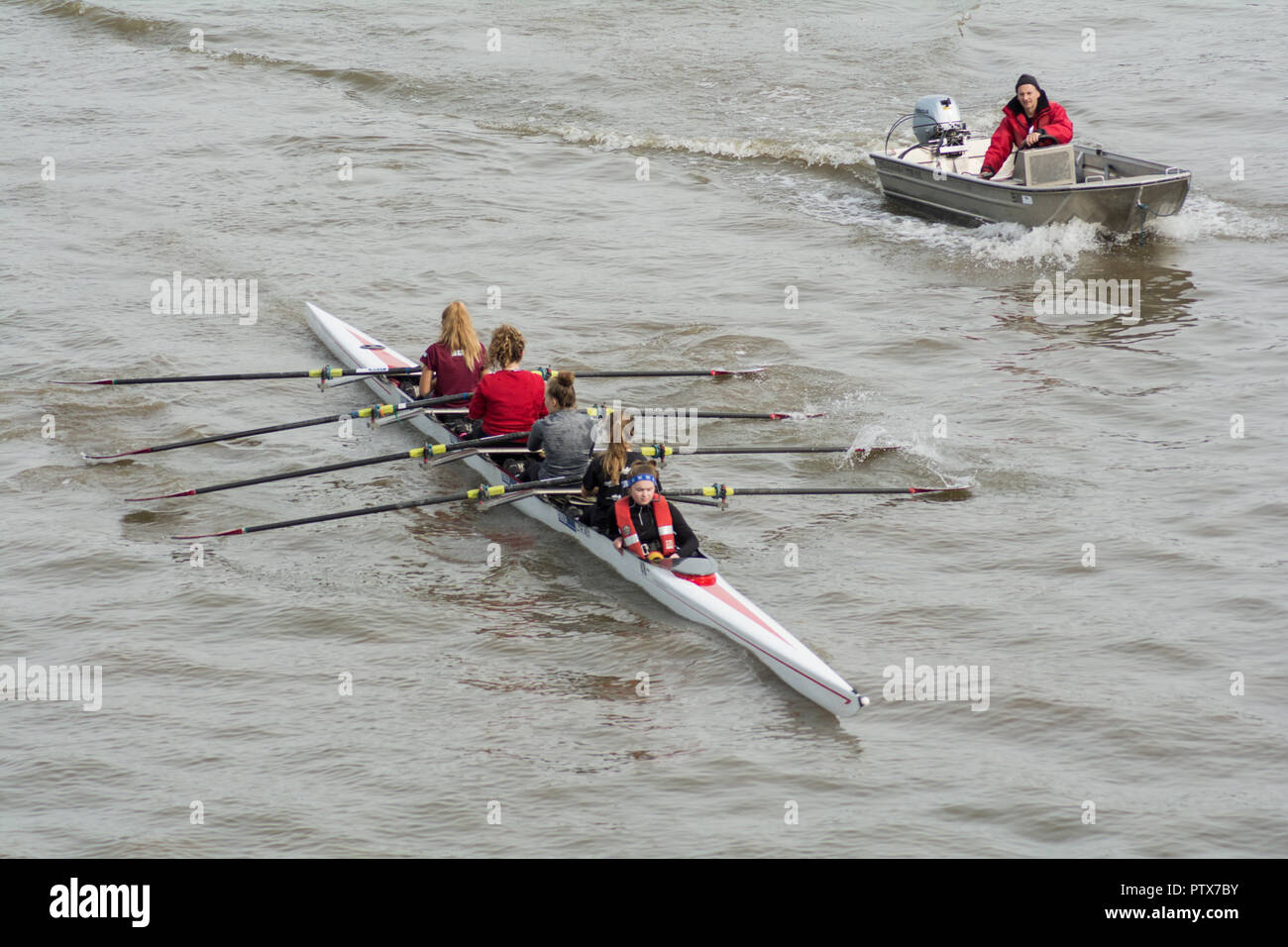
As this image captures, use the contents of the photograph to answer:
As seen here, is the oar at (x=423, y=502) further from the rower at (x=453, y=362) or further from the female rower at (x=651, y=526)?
the rower at (x=453, y=362)

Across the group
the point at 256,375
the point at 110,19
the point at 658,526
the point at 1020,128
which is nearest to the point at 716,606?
the point at 658,526

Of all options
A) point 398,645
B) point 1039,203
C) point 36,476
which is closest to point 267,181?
point 36,476

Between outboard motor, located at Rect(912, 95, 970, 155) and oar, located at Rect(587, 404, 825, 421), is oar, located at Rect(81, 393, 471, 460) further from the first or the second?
Answer: outboard motor, located at Rect(912, 95, 970, 155)

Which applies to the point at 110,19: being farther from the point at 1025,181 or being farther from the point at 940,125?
the point at 1025,181

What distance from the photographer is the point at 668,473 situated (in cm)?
1235

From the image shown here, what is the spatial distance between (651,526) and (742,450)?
1613mm

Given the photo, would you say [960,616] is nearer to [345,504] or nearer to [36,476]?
[345,504]

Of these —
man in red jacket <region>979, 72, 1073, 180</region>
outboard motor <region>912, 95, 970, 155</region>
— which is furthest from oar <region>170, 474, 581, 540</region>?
outboard motor <region>912, 95, 970, 155</region>

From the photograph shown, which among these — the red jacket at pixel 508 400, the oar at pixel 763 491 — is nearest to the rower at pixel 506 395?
the red jacket at pixel 508 400

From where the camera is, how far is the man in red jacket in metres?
17.4

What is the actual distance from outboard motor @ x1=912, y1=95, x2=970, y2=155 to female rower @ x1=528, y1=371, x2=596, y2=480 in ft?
33.1

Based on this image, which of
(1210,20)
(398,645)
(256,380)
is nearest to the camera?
(398,645)

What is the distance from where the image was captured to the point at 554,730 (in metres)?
8.48

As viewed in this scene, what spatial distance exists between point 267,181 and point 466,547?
11828 millimetres
